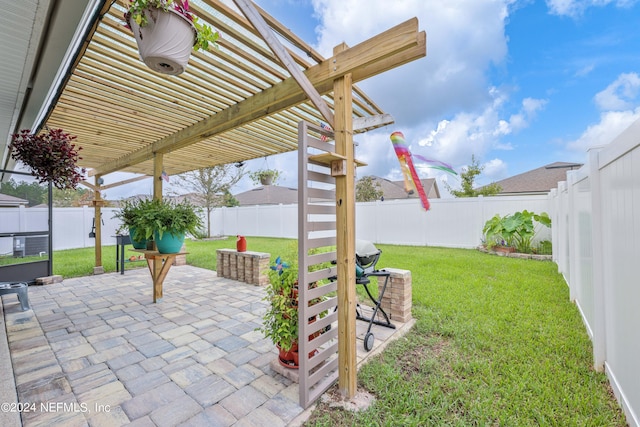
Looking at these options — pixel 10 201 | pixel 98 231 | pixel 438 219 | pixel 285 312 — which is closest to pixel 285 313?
pixel 285 312

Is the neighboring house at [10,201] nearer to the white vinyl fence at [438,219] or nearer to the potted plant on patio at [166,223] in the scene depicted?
the potted plant on patio at [166,223]

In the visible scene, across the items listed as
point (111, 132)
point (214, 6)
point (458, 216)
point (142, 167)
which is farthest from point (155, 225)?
point (458, 216)

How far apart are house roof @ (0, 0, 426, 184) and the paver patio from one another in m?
2.02

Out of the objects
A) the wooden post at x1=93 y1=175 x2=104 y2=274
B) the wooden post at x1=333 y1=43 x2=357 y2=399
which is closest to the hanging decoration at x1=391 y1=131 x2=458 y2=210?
the wooden post at x1=333 y1=43 x2=357 y2=399

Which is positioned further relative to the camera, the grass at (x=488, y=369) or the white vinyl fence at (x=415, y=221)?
the white vinyl fence at (x=415, y=221)

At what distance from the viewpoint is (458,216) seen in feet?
27.2

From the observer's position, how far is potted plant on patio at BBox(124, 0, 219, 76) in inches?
54.2

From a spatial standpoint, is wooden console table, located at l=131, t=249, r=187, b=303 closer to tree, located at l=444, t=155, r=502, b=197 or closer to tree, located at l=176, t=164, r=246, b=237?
tree, located at l=176, t=164, r=246, b=237

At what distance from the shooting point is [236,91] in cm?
275

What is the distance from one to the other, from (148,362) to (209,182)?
473 inches

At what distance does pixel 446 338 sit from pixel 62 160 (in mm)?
4683

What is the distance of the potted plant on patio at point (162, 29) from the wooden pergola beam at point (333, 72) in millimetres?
946

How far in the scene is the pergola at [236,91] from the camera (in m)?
1.76

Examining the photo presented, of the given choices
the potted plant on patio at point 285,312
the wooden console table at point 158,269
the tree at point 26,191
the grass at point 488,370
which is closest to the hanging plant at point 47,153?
the wooden console table at point 158,269
